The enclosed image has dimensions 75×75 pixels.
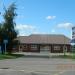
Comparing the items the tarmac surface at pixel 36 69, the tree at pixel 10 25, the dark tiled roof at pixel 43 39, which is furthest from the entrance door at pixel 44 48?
the tarmac surface at pixel 36 69

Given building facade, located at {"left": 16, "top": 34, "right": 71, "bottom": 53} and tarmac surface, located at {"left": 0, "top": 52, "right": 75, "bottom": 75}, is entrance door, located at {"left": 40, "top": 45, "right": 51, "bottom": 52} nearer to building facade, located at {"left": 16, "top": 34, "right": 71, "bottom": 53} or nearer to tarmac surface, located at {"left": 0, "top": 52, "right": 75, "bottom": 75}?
building facade, located at {"left": 16, "top": 34, "right": 71, "bottom": 53}

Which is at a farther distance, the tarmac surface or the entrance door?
the entrance door

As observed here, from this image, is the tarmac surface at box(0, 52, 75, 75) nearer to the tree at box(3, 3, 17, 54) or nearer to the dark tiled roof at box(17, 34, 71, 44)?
the tree at box(3, 3, 17, 54)

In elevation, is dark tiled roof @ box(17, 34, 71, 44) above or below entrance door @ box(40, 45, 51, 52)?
above

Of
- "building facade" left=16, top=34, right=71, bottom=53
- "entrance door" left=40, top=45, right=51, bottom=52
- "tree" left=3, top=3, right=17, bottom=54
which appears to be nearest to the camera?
"tree" left=3, top=3, right=17, bottom=54

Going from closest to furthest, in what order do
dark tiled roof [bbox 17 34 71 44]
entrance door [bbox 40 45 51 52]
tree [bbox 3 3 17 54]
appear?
tree [bbox 3 3 17 54] → dark tiled roof [bbox 17 34 71 44] → entrance door [bbox 40 45 51 52]

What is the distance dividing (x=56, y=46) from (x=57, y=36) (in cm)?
811

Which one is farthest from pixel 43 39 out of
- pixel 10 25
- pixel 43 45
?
pixel 10 25

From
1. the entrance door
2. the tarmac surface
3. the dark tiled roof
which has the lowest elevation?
the tarmac surface

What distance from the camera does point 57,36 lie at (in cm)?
11219

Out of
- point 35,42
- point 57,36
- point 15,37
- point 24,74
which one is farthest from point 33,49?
point 24,74

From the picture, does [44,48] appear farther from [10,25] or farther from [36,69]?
[36,69]

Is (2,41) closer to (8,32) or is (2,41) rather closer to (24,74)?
(8,32)

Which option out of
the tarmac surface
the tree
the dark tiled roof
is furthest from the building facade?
the tarmac surface
